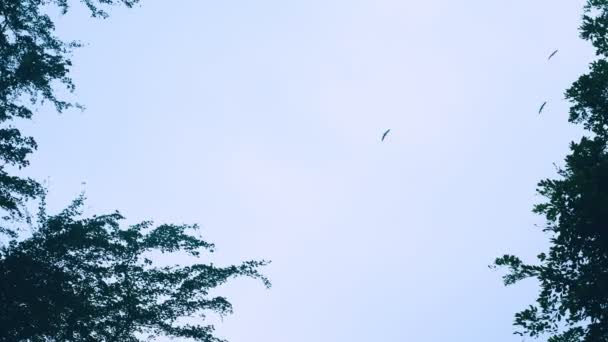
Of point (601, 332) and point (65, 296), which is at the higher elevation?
point (65, 296)

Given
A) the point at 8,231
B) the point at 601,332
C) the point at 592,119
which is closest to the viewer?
the point at 601,332

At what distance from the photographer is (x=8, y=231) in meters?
10.2

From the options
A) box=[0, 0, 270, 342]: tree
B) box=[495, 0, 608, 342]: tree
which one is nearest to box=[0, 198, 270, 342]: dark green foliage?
box=[0, 0, 270, 342]: tree

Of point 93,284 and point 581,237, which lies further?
point 93,284

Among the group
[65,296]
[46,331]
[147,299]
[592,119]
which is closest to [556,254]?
[592,119]

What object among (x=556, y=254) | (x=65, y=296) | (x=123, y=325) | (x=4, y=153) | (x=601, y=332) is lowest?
(x=601, y=332)

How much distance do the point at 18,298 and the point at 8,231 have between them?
11.3ft

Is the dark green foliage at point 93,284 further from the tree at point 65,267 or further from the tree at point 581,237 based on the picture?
the tree at point 581,237

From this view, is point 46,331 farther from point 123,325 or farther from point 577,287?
point 577,287

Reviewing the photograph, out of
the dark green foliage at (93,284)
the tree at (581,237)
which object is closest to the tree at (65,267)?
the dark green foliage at (93,284)

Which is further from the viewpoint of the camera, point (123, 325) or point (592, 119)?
point (123, 325)

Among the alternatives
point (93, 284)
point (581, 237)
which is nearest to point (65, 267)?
point (93, 284)

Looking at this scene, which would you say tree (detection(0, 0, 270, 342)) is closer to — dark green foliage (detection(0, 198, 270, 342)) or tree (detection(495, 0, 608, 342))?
dark green foliage (detection(0, 198, 270, 342))

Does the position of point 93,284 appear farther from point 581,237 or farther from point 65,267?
point 581,237
